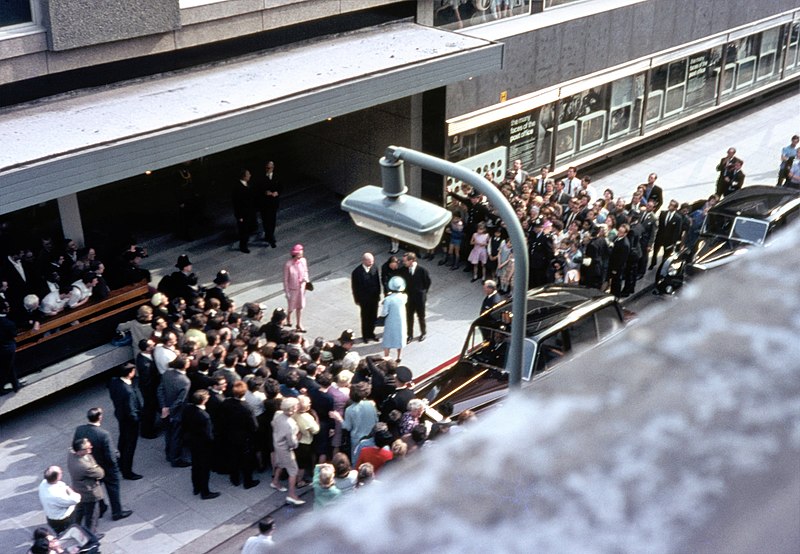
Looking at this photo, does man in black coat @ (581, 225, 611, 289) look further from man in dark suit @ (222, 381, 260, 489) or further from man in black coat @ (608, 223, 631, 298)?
man in dark suit @ (222, 381, 260, 489)

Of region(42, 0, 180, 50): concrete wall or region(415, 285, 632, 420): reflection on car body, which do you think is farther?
region(42, 0, 180, 50): concrete wall

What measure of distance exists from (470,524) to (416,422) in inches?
382

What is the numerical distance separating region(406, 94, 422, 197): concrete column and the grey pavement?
126 centimetres

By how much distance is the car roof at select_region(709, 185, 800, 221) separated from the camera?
16.2 m

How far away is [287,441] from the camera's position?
11.1m

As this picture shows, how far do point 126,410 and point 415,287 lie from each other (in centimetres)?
504

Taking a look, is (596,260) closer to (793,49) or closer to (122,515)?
(122,515)

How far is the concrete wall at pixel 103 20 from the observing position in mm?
12953

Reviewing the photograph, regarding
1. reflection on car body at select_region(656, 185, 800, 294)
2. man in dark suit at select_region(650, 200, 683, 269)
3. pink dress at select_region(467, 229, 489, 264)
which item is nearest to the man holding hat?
pink dress at select_region(467, 229, 489, 264)

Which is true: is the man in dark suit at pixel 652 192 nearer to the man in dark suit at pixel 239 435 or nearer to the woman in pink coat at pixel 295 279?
the woman in pink coat at pixel 295 279

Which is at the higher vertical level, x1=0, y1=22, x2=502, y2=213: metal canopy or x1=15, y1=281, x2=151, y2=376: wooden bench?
x1=0, y1=22, x2=502, y2=213: metal canopy

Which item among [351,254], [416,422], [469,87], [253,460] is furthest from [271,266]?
[416,422]

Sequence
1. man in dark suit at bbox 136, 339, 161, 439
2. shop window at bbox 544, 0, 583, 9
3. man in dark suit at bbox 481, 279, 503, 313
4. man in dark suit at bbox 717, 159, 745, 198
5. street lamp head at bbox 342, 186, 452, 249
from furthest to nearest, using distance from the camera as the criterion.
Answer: shop window at bbox 544, 0, 583, 9
man in dark suit at bbox 717, 159, 745, 198
man in dark suit at bbox 481, 279, 503, 313
man in dark suit at bbox 136, 339, 161, 439
street lamp head at bbox 342, 186, 452, 249

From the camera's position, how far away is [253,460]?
1193 cm
